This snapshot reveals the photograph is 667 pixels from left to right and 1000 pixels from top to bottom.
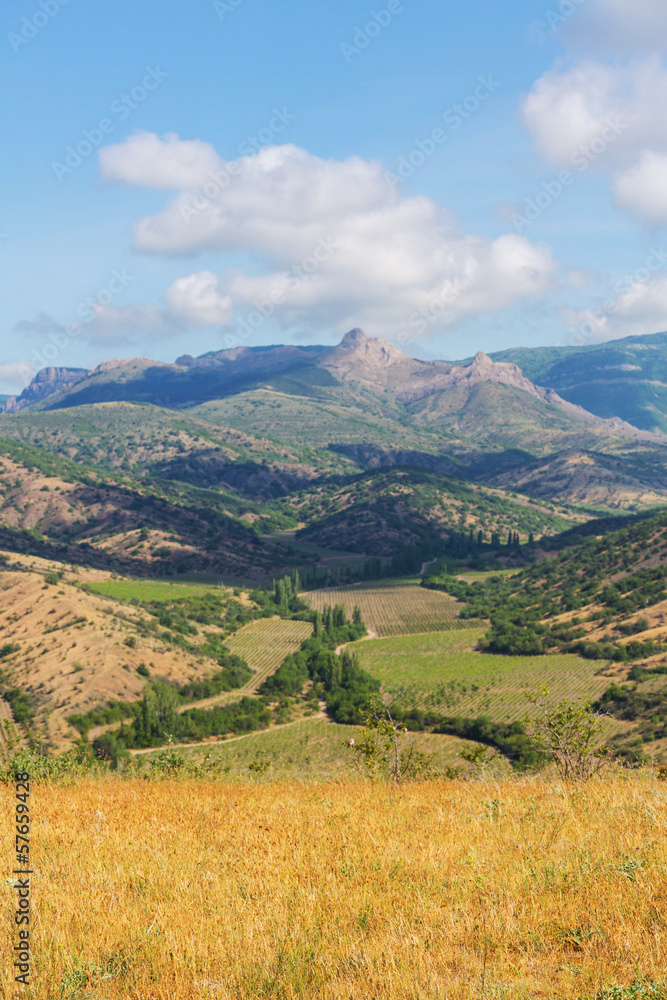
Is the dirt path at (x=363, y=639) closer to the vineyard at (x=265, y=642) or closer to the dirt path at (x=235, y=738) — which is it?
the vineyard at (x=265, y=642)

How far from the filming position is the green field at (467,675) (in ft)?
362

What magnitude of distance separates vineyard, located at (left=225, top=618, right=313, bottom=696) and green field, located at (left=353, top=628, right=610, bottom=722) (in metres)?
16.4

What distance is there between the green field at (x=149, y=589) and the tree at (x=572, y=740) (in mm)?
161248

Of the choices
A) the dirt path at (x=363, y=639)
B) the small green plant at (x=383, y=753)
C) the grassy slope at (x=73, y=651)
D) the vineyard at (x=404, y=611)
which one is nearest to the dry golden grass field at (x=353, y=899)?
the small green plant at (x=383, y=753)

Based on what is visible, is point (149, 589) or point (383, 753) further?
point (149, 589)

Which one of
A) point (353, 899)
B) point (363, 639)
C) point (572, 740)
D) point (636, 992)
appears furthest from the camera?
point (363, 639)

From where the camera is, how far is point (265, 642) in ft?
495

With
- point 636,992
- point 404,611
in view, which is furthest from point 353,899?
point 404,611

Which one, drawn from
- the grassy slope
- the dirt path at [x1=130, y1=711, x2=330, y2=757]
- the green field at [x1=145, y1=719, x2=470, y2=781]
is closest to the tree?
the green field at [x1=145, y1=719, x2=470, y2=781]

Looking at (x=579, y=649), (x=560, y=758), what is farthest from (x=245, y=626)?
(x=560, y=758)

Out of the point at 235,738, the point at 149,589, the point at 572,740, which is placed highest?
the point at 572,740

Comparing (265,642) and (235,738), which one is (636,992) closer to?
(235,738)

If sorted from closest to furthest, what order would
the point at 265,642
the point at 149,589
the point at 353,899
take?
the point at 353,899, the point at 265,642, the point at 149,589

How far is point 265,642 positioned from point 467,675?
48.6m
